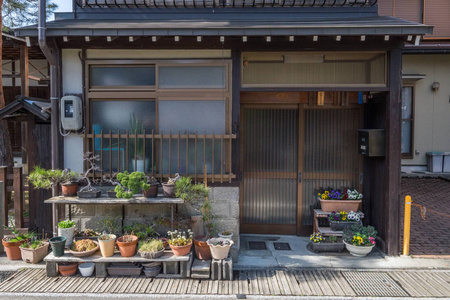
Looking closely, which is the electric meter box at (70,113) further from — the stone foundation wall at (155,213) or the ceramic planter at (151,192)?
the ceramic planter at (151,192)

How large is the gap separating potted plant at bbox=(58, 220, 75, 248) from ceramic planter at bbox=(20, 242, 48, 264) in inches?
16.0

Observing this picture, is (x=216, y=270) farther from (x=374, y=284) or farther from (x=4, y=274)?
(x=4, y=274)

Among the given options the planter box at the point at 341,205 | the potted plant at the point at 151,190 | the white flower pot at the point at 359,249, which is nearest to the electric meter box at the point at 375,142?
the planter box at the point at 341,205

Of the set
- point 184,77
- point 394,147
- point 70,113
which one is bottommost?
point 394,147

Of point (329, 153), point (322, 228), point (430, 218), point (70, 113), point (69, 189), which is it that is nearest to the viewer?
point (69, 189)

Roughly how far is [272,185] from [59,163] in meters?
4.04

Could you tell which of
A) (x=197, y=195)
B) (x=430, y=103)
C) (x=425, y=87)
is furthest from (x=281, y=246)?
(x=425, y=87)

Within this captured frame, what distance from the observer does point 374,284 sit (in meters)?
4.62

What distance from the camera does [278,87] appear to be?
18.2 feet

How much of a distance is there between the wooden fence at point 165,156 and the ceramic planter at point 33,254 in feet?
4.62

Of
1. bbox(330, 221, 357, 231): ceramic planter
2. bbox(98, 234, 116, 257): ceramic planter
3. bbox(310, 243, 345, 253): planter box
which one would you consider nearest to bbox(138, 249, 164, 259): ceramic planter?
bbox(98, 234, 116, 257): ceramic planter

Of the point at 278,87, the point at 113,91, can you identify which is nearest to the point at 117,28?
the point at 113,91

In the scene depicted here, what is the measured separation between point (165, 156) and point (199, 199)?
3.17ft

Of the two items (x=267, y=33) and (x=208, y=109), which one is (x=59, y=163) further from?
(x=267, y=33)
